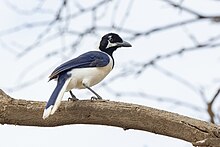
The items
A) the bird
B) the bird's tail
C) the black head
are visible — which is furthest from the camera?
the black head

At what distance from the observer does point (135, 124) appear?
146cm

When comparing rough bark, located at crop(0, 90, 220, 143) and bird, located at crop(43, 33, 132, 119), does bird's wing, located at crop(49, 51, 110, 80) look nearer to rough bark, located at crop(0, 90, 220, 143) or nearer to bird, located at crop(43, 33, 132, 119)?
bird, located at crop(43, 33, 132, 119)

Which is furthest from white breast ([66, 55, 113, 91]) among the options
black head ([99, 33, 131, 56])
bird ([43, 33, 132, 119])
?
black head ([99, 33, 131, 56])

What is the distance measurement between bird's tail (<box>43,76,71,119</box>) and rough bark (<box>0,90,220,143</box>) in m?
0.04

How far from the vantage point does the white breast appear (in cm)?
160

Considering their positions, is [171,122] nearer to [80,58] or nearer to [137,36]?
[80,58]

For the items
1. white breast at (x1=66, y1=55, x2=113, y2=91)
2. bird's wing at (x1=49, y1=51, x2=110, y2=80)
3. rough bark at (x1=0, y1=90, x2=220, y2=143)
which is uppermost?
bird's wing at (x1=49, y1=51, x2=110, y2=80)

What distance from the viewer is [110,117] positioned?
146 centimetres

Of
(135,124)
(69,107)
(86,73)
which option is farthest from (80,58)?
(135,124)

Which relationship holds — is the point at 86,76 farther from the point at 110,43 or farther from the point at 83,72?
the point at 110,43

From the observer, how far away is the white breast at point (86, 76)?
5.24ft

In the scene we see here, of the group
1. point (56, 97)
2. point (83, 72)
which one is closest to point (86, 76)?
point (83, 72)

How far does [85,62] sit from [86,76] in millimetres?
48

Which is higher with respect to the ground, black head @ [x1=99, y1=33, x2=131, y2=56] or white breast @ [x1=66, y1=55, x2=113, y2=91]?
black head @ [x1=99, y1=33, x2=131, y2=56]
